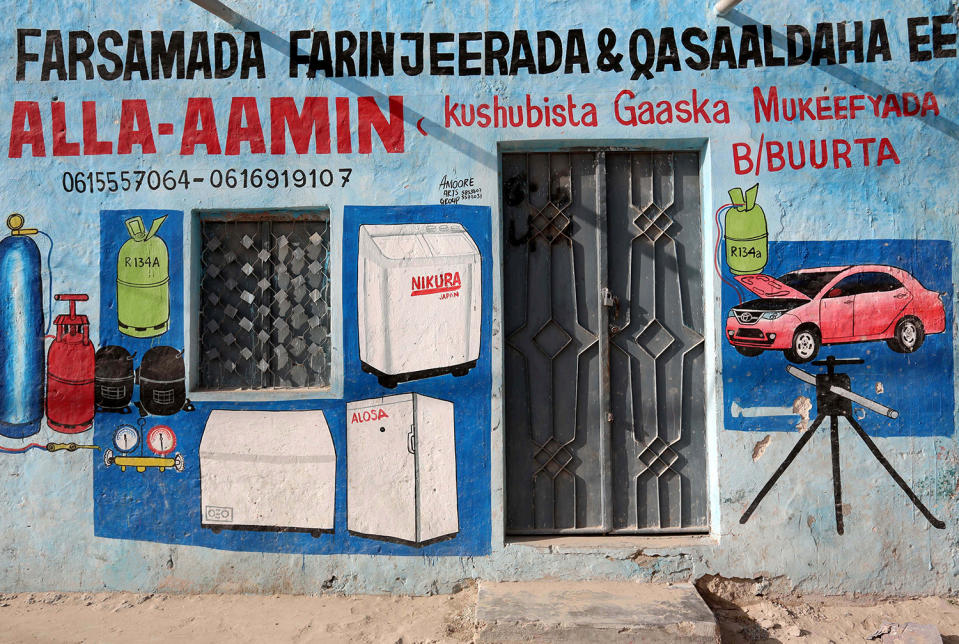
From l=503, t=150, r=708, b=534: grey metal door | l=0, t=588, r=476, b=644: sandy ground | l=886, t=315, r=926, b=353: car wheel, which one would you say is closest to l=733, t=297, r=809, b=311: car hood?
l=503, t=150, r=708, b=534: grey metal door

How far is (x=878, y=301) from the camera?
3914 mm

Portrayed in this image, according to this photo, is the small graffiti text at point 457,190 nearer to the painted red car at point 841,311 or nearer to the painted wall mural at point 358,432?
the painted wall mural at point 358,432

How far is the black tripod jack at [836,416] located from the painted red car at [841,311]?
120mm

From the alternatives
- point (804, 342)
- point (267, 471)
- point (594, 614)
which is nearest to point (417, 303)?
point (267, 471)

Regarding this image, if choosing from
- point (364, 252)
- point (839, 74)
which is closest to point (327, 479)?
point (364, 252)

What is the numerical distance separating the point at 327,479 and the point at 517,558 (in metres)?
1.17

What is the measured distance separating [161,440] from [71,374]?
0.66 metres

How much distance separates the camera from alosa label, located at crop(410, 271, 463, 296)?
394 cm

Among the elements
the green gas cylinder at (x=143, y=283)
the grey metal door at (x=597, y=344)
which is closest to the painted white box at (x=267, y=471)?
the green gas cylinder at (x=143, y=283)

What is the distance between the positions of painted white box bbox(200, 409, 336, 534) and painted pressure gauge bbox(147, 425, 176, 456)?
185 mm

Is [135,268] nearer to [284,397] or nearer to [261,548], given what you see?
[284,397]

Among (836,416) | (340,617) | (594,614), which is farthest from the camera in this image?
(836,416)

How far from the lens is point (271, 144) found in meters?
3.97

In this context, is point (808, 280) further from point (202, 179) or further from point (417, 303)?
point (202, 179)
